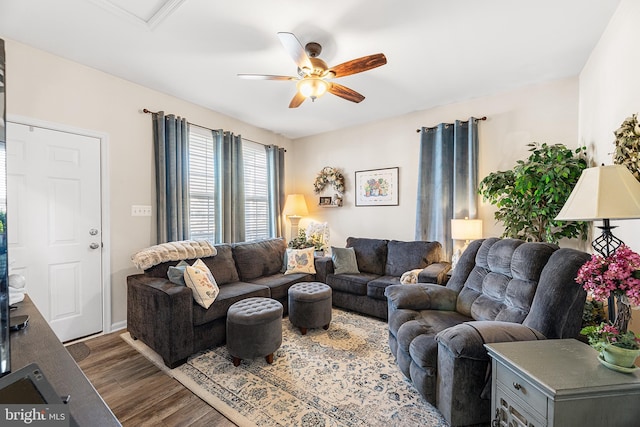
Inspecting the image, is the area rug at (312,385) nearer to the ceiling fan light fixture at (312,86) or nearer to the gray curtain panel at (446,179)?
the gray curtain panel at (446,179)

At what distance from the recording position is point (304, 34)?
224 cm

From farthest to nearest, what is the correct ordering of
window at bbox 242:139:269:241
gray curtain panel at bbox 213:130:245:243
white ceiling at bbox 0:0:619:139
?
window at bbox 242:139:269:241
gray curtain panel at bbox 213:130:245:243
white ceiling at bbox 0:0:619:139

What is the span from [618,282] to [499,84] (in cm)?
279

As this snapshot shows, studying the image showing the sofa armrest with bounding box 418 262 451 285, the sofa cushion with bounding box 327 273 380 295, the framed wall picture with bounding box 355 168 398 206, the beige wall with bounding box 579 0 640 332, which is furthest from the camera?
the framed wall picture with bounding box 355 168 398 206

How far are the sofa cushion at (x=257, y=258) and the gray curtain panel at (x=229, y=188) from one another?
510 millimetres

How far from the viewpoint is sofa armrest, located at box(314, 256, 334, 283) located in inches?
147

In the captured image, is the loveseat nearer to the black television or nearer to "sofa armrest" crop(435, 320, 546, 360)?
"sofa armrest" crop(435, 320, 546, 360)

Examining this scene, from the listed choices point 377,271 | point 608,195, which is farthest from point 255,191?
point 608,195

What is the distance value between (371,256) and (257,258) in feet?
5.00

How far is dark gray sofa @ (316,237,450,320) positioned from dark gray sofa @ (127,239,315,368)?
0.63m

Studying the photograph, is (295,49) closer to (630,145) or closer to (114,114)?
(630,145)

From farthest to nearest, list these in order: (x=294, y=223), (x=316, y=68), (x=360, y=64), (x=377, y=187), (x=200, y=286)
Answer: (x=294, y=223) → (x=377, y=187) → (x=200, y=286) → (x=316, y=68) → (x=360, y=64)

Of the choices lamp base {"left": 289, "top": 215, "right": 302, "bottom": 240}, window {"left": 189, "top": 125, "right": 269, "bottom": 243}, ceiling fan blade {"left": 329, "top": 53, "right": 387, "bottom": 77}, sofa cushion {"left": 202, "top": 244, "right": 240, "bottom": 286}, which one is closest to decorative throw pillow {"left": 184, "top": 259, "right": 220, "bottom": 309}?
sofa cushion {"left": 202, "top": 244, "right": 240, "bottom": 286}

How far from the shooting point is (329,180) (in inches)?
188
